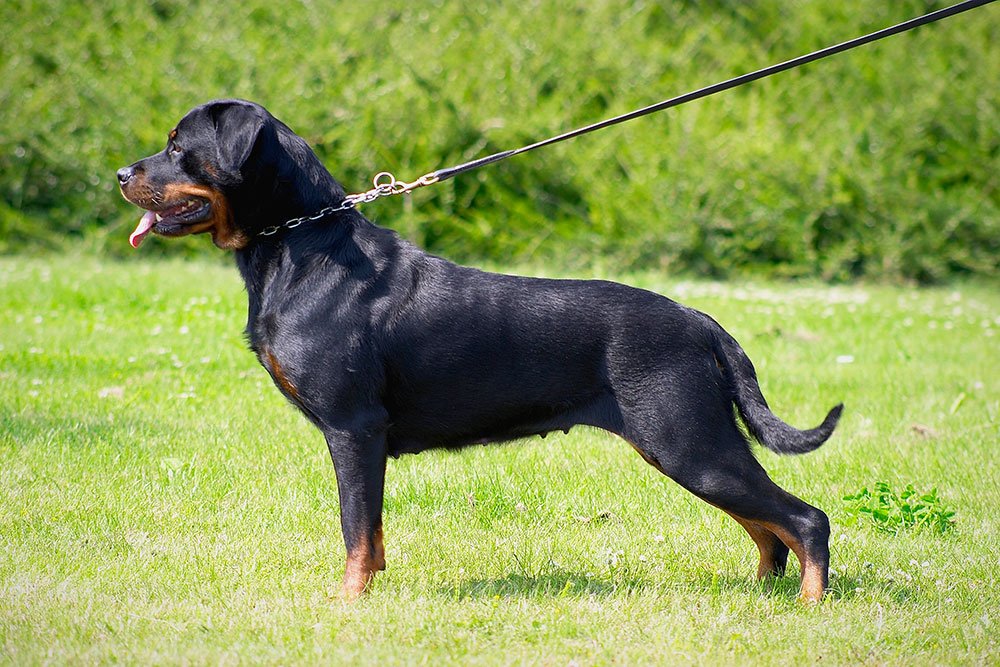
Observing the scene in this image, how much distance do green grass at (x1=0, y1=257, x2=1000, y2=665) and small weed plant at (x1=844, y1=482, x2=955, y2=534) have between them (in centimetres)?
7

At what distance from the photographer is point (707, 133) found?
552 inches

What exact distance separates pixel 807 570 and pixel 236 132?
2.70 m

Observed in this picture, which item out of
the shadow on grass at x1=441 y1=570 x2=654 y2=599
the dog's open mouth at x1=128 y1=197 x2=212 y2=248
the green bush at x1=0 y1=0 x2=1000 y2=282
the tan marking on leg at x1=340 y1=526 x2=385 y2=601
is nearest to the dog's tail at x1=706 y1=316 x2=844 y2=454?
the shadow on grass at x1=441 y1=570 x2=654 y2=599

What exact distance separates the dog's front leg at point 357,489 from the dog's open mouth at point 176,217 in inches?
38.6

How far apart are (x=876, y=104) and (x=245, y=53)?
834 centimetres

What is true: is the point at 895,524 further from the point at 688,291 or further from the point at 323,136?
the point at 323,136

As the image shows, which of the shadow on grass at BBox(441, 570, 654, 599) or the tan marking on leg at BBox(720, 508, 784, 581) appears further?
the tan marking on leg at BBox(720, 508, 784, 581)

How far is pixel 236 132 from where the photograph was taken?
409 centimetres

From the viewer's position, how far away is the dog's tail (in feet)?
13.3

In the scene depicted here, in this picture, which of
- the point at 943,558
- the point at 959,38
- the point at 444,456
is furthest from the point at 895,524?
the point at 959,38

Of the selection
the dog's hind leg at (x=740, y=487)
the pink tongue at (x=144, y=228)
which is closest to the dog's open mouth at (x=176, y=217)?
the pink tongue at (x=144, y=228)

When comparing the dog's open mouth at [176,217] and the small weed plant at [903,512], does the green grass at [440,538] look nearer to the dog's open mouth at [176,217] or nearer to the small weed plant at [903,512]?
the small weed plant at [903,512]

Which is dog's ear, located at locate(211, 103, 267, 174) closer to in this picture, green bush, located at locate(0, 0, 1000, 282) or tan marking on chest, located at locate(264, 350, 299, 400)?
tan marking on chest, located at locate(264, 350, 299, 400)

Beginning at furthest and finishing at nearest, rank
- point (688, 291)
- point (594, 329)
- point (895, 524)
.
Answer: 1. point (688, 291)
2. point (895, 524)
3. point (594, 329)
